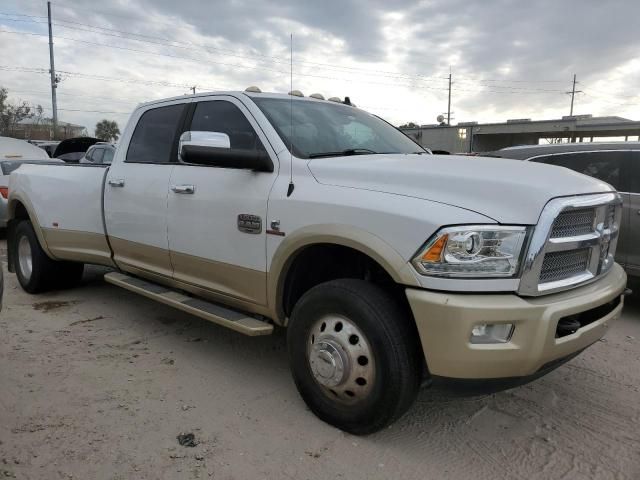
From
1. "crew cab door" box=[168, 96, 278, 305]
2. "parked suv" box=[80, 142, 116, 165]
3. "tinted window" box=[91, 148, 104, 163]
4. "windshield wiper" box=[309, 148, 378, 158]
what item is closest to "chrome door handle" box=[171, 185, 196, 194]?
"crew cab door" box=[168, 96, 278, 305]

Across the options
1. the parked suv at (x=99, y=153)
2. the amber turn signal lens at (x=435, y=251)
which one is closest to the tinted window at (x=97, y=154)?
the parked suv at (x=99, y=153)

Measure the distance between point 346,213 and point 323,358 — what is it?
A: 801 millimetres

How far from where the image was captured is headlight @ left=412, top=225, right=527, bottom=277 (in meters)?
2.51

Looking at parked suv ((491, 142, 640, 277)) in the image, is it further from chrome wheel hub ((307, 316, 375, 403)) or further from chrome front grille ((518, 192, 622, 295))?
chrome wheel hub ((307, 316, 375, 403))

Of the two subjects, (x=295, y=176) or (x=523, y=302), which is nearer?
(x=523, y=302)

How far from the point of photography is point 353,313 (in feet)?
9.32

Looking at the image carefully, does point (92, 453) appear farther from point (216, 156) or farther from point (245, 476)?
point (216, 156)

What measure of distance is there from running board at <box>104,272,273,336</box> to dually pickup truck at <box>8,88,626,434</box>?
0.06ft

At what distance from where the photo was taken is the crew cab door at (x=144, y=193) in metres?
4.25

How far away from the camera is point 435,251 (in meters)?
2.55

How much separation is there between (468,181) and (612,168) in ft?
12.1

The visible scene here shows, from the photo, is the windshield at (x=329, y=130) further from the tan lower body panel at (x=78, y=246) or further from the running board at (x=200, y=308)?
the tan lower body panel at (x=78, y=246)

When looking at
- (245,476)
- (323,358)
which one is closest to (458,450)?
(323,358)

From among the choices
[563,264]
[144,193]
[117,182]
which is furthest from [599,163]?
A: [117,182]
